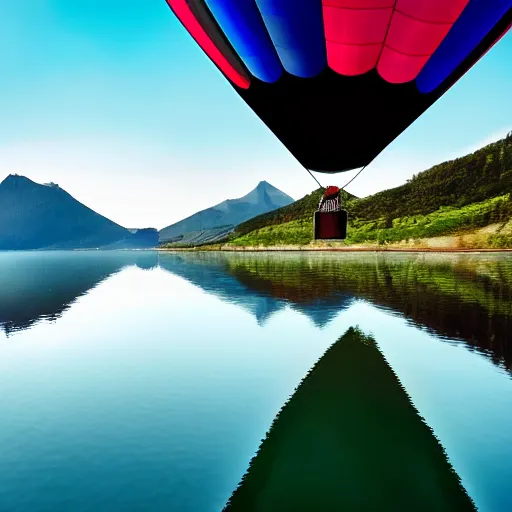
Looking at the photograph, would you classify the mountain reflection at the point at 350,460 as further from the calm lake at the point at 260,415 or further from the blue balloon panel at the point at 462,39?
the blue balloon panel at the point at 462,39

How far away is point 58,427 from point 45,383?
4.16 meters

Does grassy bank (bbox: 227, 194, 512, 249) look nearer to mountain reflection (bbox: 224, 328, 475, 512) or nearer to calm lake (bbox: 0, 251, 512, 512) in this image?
calm lake (bbox: 0, 251, 512, 512)

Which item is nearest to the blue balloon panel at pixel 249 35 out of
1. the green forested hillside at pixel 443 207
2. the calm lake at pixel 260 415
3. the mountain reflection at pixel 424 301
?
the calm lake at pixel 260 415

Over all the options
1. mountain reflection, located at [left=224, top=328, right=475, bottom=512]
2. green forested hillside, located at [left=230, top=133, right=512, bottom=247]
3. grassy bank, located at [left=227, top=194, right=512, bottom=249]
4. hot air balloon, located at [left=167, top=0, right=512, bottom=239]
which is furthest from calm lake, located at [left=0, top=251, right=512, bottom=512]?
green forested hillside, located at [left=230, top=133, right=512, bottom=247]

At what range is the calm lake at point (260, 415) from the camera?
6.61 m

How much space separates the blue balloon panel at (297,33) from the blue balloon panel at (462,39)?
2673 millimetres

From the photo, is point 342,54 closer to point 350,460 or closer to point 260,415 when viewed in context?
point 350,460

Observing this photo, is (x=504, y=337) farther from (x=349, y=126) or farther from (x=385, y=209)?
(x=385, y=209)

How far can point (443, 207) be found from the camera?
16512cm

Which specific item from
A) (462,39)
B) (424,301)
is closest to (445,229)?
(424,301)

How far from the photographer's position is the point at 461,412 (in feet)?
32.3

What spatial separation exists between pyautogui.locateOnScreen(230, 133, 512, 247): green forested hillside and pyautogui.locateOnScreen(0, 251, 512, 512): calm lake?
122820 mm

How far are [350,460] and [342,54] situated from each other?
8.02 m

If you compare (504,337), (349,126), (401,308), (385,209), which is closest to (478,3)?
(349,126)
